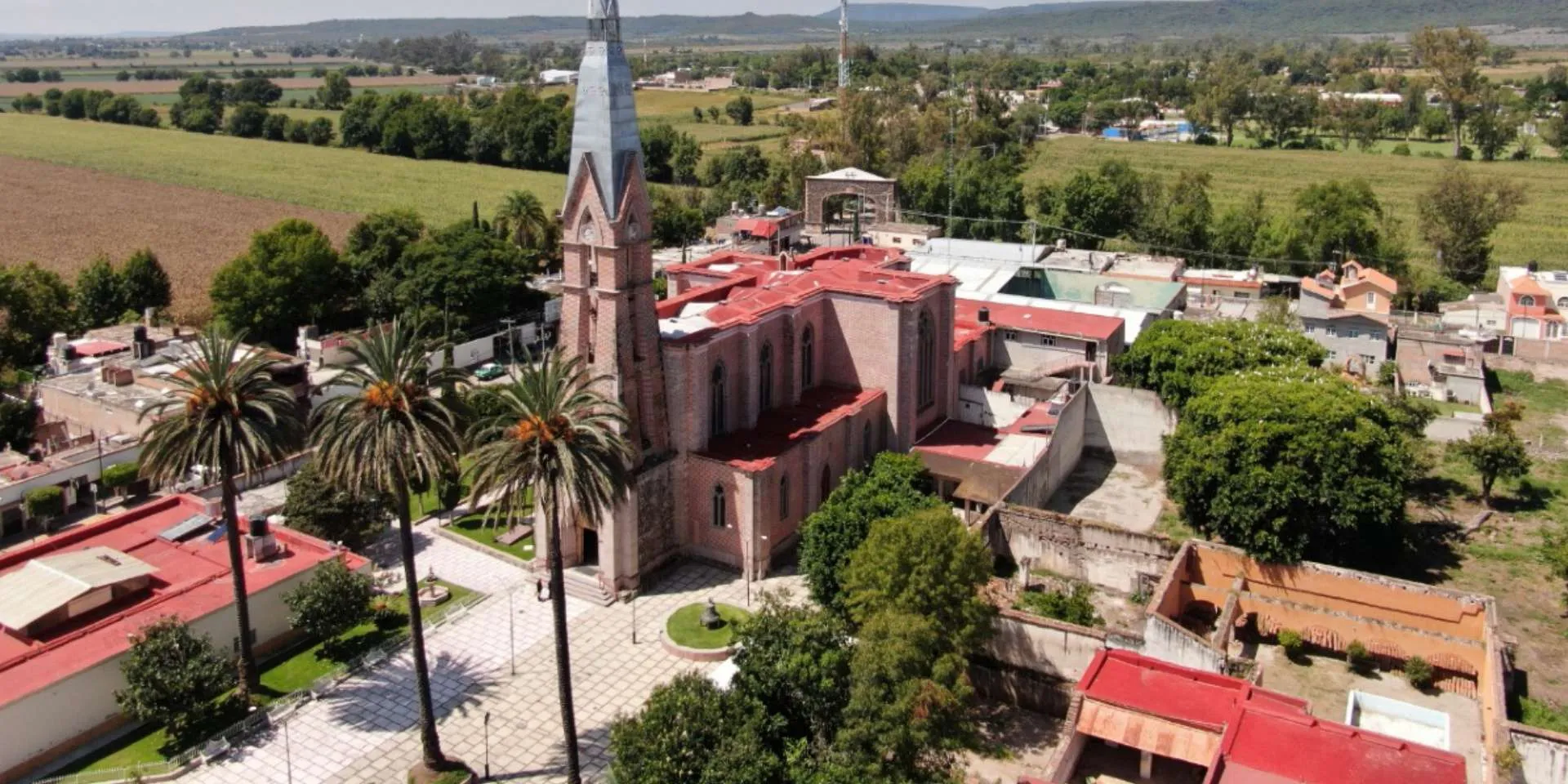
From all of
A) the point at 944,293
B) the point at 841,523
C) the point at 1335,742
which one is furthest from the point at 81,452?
the point at 1335,742

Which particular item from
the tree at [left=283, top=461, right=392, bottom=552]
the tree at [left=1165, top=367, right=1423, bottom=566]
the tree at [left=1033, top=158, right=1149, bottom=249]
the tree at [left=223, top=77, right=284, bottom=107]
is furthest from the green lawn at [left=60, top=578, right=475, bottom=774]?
the tree at [left=223, top=77, right=284, bottom=107]

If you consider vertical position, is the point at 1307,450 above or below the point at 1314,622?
above

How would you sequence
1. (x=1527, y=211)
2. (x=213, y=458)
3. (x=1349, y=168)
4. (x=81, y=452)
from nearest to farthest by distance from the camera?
(x=213, y=458) < (x=81, y=452) < (x=1527, y=211) < (x=1349, y=168)

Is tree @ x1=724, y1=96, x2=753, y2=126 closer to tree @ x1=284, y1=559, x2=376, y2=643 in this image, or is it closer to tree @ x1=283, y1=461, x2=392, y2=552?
tree @ x1=283, y1=461, x2=392, y2=552

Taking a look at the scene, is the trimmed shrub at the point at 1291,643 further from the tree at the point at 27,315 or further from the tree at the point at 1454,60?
the tree at the point at 1454,60

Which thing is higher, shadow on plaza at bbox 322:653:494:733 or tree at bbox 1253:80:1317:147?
tree at bbox 1253:80:1317:147

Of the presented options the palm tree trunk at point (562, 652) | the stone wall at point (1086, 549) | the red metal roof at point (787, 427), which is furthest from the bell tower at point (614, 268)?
the stone wall at point (1086, 549)

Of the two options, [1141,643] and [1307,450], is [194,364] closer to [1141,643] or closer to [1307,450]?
[1141,643]
